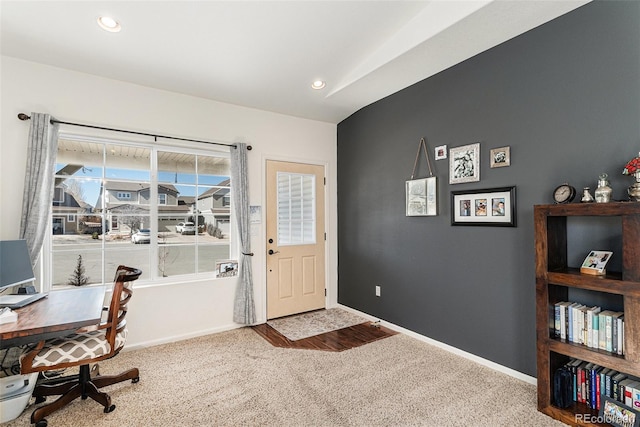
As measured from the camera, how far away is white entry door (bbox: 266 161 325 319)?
4000 millimetres

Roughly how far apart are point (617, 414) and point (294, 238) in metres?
3.32

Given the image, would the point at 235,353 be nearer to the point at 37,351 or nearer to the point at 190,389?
the point at 190,389

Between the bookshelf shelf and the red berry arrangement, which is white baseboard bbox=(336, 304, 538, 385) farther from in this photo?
the red berry arrangement

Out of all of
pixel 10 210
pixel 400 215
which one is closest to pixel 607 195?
pixel 400 215

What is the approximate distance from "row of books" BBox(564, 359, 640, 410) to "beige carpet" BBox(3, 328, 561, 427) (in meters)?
0.30

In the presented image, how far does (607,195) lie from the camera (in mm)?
1844

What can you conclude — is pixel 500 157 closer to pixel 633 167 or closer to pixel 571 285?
pixel 633 167

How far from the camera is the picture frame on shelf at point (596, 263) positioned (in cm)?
189

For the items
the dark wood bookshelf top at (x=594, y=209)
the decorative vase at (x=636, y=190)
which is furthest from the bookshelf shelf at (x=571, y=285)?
the decorative vase at (x=636, y=190)

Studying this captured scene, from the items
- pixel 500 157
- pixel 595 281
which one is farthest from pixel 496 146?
pixel 595 281

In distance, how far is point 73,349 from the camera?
198cm

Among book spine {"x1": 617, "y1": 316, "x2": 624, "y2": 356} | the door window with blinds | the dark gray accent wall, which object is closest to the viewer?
book spine {"x1": 617, "y1": 316, "x2": 624, "y2": 356}

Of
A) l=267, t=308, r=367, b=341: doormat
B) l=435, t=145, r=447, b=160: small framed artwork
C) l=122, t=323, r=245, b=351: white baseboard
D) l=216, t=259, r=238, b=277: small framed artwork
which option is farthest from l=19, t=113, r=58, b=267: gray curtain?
l=435, t=145, r=447, b=160: small framed artwork

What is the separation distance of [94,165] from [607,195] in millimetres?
4211
